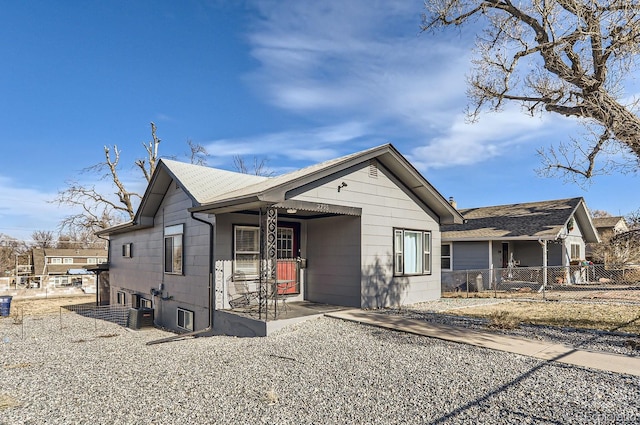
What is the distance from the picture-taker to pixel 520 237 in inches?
723

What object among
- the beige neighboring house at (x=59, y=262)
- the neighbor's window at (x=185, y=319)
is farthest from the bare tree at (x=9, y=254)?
the neighbor's window at (x=185, y=319)

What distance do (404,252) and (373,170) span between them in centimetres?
265

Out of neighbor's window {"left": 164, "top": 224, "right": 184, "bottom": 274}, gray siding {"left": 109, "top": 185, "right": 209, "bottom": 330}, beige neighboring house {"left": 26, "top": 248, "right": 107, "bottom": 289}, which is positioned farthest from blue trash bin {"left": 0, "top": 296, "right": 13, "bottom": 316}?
beige neighboring house {"left": 26, "top": 248, "right": 107, "bottom": 289}

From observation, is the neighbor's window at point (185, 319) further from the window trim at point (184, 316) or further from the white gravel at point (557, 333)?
the white gravel at point (557, 333)

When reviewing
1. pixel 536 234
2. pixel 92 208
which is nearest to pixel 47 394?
pixel 536 234

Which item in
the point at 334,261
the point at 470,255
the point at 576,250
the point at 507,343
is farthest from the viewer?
the point at 576,250

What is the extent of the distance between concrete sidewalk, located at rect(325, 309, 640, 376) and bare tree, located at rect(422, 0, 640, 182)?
22.2ft

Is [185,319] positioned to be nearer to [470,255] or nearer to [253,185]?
[253,185]

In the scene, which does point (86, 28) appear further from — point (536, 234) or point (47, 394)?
point (536, 234)

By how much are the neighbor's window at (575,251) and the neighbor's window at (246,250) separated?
62.3ft

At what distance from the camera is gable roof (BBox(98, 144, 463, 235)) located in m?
8.33

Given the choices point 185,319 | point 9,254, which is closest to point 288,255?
point 185,319

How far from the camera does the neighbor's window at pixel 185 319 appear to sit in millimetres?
10859

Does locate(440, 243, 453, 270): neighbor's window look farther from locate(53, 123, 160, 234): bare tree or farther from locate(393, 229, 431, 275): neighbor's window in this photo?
locate(53, 123, 160, 234): bare tree
